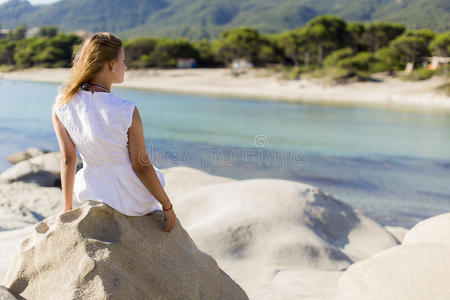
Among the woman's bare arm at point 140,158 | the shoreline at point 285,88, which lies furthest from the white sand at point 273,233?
the shoreline at point 285,88

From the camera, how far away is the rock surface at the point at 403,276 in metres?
3.37

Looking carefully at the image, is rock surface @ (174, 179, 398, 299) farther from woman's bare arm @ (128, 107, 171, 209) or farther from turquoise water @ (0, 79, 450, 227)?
turquoise water @ (0, 79, 450, 227)

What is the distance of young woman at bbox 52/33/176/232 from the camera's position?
2.23 m

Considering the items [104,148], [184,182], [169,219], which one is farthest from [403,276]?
[184,182]

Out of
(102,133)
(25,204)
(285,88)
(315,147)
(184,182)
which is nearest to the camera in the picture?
(102,133)

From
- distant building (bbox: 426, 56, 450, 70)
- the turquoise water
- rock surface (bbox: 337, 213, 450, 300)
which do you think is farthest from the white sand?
distant building (bbox: 426, 56, 450, 70)

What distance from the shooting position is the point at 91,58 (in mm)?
2264

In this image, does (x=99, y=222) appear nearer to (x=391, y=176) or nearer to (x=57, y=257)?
(x=57, y=257)

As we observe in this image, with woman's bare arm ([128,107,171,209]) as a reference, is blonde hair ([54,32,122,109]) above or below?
above

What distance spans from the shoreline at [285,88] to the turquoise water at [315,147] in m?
8.59

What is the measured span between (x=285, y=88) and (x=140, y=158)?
43678mm

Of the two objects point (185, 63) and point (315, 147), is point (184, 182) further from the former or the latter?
point (185, 63)

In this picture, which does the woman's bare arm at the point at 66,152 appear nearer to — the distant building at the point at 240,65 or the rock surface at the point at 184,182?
the rock surface at the point at 184,182

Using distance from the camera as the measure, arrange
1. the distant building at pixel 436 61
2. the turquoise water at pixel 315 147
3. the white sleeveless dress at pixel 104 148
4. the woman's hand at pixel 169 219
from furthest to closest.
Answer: the distant building at pixel 436 61
the turquoise water at pixel 315 147
the woman's hand at pixel 169 219
the white sleeveless dress at pixel 104 148
